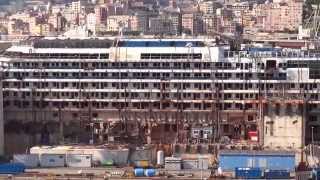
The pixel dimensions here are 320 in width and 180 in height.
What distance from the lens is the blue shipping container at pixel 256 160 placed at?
87.6 ft

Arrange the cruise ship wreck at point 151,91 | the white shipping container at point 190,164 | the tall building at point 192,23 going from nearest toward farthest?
the white shipping container at point 190,164 < the cruise ship wreck at point 151,91 < the tall building at point 192,23

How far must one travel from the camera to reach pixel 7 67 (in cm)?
3209

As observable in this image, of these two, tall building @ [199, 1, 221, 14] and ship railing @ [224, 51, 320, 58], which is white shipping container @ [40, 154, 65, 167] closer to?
ship railing @ [224, 51, 320, 58]

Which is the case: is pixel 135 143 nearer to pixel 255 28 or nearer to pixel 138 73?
pixel 138 73

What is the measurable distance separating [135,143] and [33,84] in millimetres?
4042

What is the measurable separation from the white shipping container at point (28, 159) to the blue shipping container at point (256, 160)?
537cm

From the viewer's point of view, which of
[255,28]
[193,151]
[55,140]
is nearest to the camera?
[193,151]

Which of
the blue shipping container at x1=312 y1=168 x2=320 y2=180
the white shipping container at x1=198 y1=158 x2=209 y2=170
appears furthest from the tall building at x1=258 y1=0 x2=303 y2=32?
the blue shipping container at x1=312 y1=168 x2=320 y2=180

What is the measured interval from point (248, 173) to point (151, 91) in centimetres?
675

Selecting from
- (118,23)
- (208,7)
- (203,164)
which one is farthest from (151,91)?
(208,7)

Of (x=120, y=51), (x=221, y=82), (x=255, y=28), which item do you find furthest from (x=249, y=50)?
(x=255, y=28)

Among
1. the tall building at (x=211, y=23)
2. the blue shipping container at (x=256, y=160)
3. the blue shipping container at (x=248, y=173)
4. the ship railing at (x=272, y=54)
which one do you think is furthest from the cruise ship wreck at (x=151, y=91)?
the tall building at (x=211, y=23)

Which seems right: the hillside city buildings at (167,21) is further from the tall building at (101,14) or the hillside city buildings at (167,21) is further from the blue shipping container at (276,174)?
the blue shipping container at (276,174)

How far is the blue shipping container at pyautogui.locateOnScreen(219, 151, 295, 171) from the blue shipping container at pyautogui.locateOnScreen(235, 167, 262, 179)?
1016 mm
